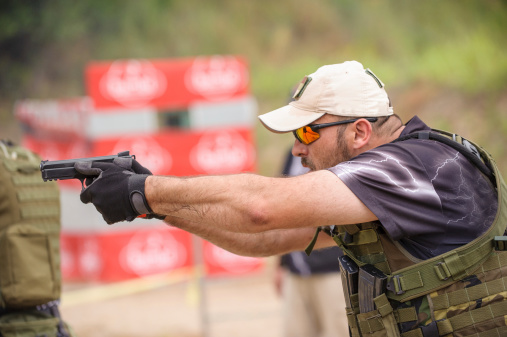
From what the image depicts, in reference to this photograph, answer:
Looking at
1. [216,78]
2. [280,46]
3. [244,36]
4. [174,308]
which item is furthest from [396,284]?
[244,36]

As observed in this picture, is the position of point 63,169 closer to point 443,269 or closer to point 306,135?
point 306,135

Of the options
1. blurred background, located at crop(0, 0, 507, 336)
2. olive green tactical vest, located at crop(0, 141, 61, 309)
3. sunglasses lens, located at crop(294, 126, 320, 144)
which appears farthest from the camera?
blurred background, located at crop(0, 0, 507, 336)

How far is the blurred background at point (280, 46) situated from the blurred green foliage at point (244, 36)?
0.11 ft

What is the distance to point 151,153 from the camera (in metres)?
9.89

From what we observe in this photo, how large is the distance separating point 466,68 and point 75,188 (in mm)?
8723

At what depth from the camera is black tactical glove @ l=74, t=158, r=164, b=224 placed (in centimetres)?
235

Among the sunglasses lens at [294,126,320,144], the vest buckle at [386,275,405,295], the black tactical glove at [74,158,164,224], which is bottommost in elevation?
the vest buckle at [386,275,405,295]

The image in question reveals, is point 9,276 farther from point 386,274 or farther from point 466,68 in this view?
point 466,68

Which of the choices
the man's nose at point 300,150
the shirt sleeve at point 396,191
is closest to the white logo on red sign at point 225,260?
the man's nose at point 300,150

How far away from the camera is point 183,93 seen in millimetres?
10211

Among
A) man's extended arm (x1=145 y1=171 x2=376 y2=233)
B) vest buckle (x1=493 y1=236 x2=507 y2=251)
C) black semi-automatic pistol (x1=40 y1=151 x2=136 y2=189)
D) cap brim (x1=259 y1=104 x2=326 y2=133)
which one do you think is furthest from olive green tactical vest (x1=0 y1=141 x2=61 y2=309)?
vest buckle (x1=493 y1=236 x2=507 y2=251)

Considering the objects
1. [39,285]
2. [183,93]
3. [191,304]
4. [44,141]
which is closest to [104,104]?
[183,93]

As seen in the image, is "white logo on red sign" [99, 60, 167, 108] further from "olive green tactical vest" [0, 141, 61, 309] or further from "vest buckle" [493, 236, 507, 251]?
"vest buckle" [493, 236, 507, 251]

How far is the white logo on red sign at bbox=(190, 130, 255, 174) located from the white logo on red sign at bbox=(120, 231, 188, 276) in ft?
3.90
